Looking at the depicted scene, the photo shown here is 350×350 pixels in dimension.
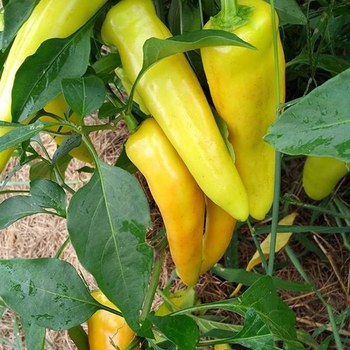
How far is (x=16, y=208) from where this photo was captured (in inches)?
26.3

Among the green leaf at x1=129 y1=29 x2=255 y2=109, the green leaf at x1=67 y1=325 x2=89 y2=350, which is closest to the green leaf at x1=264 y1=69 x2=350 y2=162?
the green leaf at x1=129 y1=29 x2=255 y2=109

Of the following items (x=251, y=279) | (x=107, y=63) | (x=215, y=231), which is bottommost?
(x=251, y=279)

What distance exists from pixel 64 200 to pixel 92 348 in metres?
0.21

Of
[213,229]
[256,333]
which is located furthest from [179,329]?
[213,229]

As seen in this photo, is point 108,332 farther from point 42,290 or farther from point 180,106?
Result: point 180,106

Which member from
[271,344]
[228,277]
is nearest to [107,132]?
[228,277]

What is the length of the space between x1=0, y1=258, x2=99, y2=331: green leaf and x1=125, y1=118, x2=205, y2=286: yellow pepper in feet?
0.37

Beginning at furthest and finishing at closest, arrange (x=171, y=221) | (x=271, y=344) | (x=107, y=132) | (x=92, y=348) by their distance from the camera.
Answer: (x=107, y=132)
(x=92, y=348)
(x=171, y=221)
(x=271, y=344)

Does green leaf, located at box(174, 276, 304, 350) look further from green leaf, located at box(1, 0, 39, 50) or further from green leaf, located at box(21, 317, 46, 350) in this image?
green leaf, located at box(1, 0, 39, 50)

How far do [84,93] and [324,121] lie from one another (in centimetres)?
23

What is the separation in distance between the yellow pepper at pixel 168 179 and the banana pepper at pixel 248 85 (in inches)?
2.2

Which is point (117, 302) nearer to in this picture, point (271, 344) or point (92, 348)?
point (271, 344)

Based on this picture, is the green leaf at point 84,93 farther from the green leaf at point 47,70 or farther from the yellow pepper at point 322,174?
the yellow pepper at point 322,174

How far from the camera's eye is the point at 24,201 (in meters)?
0.67
